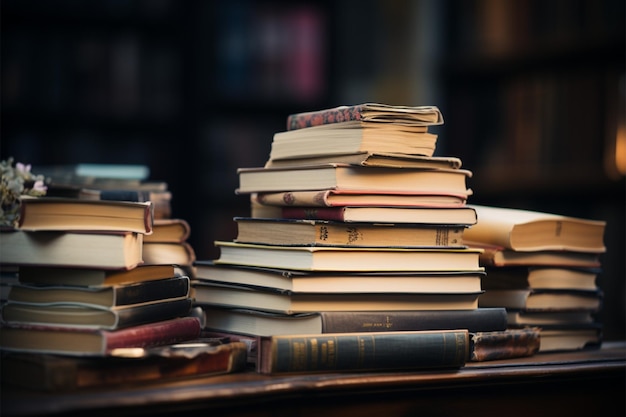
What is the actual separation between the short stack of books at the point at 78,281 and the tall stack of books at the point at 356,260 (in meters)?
0.16

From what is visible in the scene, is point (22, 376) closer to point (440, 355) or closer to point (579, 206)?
point (440, 355)

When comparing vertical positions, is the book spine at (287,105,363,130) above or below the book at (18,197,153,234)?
above

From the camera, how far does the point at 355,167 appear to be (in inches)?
51.1

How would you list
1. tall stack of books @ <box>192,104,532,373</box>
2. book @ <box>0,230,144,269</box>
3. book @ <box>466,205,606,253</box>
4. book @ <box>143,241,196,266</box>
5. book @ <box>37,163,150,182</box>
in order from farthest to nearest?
book @ <box>37,163,150,182</box>, book @ <box>466,205,606,253</box>, book @ <box>143,241,196,266</box>, tall stack of books @ <box>192,104,532,373</box>, book @ <box>0,230,144,269</box>

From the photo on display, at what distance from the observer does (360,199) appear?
1301mm

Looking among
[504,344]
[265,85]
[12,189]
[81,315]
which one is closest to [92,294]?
[81,315]

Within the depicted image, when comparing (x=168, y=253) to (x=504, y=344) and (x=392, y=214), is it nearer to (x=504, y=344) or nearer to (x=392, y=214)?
(x=392, y=214)

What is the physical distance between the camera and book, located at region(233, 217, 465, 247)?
128cm

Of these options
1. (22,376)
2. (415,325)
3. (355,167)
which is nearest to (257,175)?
(355,167)

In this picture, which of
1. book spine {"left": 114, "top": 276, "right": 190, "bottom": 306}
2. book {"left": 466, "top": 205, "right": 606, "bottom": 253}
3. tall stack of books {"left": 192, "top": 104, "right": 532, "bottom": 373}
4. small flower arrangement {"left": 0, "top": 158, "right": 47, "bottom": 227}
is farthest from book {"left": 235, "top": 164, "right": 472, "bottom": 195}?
small flower arrangement {"left": 0, "top": 158, "right": 47, "bottom": 227}

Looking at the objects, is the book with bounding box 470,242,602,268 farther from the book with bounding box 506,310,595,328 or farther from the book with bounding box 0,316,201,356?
the book with bounding box 0,316,201,356

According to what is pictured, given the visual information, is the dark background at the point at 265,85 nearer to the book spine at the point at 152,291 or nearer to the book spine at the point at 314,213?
the book spine at the point at 314,213

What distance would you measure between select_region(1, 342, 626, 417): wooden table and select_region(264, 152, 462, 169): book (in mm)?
284

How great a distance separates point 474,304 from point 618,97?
2015mm
